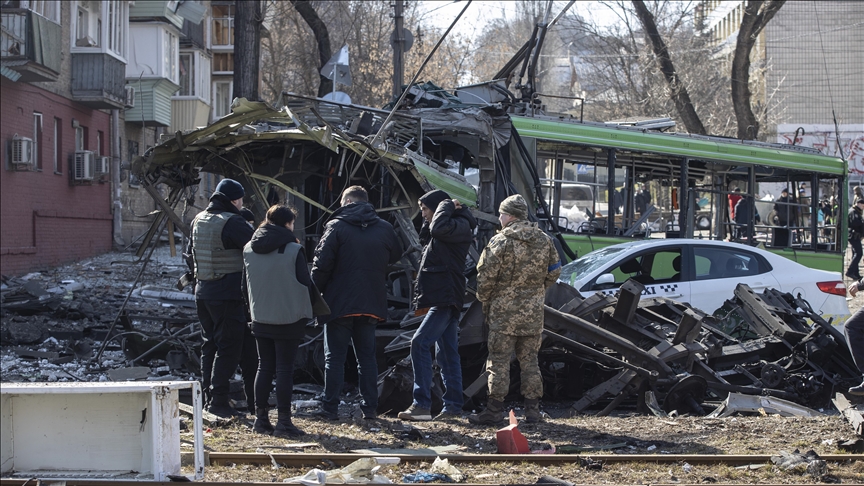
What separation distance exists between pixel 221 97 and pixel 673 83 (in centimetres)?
2522

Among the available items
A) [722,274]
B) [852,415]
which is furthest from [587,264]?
[852,415]

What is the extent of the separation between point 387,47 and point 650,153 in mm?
23933

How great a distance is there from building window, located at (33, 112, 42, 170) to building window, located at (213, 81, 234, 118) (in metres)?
18.5

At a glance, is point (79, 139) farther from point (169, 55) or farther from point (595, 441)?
point (595, 441)

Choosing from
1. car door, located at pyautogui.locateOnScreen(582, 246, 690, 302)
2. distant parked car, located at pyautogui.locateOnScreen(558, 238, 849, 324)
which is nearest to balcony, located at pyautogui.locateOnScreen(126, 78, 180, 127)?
distant parked car, located at pyautogui.locateOnScreen(558, 238, 849, 324)

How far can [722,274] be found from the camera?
403 inches

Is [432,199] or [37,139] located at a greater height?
[37,139]

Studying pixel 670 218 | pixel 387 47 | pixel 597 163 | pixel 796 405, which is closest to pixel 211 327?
pixel 796 405

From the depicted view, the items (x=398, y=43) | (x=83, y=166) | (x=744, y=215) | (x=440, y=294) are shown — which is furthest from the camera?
(x=83, y=166)

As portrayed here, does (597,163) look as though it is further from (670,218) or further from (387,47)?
(387,47)

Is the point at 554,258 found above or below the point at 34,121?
below

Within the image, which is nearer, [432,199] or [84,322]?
[432,199]

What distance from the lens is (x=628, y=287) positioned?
325 inches

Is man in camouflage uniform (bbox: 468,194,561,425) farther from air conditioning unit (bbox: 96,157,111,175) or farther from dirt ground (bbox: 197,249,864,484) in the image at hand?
air conditioning unit (bbox: 96,157,111,175)
